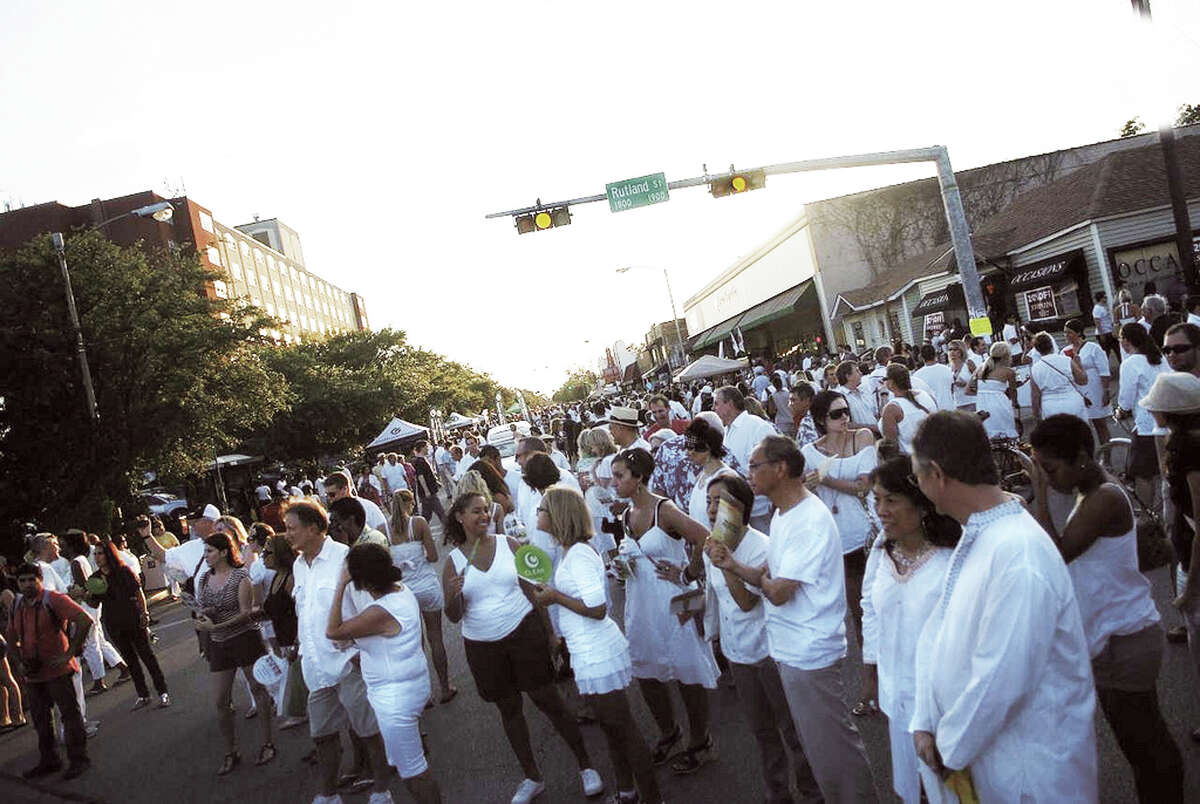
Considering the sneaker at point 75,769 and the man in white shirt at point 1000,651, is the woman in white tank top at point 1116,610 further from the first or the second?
the sneaker at point 75,769

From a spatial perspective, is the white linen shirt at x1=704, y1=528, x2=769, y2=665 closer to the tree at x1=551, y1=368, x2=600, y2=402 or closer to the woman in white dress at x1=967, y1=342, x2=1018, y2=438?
the woman in white dress at x1=967, y1=342, x2=1018, y2=438

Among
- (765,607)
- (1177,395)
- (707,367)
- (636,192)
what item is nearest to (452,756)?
(765,607)

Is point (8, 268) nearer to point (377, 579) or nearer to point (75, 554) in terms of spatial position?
point (75, 554)

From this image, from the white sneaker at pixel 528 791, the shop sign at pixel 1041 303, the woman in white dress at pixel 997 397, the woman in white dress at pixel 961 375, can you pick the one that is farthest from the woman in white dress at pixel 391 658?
the shop sign at pixel 1041 303

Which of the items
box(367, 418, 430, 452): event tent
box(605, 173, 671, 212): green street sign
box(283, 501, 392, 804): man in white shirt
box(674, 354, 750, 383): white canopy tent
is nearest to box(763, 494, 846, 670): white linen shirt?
box(283, 501, 392, 804): man in white shirt

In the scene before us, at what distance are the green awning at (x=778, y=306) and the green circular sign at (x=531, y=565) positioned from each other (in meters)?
36.3

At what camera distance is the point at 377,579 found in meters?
4.57

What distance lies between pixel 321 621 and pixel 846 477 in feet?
10.9

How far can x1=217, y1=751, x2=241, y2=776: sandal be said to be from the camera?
6.72m

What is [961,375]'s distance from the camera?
11352 mm

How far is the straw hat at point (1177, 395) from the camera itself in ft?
11.8

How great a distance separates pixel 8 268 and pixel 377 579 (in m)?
21.9

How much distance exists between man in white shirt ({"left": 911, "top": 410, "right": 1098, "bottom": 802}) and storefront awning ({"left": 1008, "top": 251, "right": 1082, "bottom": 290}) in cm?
A: 2441

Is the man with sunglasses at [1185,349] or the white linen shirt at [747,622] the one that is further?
the man with sunglasses at [1185,349]
